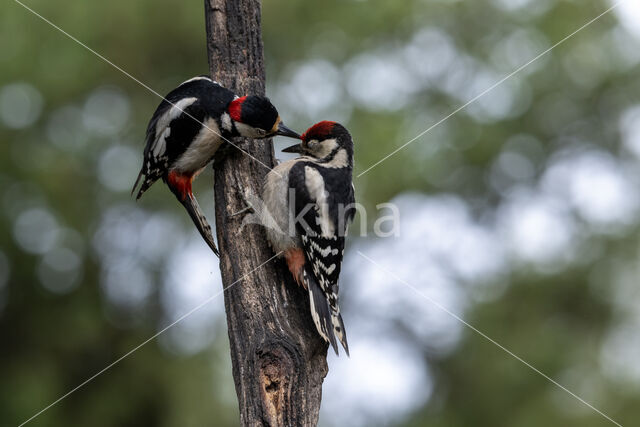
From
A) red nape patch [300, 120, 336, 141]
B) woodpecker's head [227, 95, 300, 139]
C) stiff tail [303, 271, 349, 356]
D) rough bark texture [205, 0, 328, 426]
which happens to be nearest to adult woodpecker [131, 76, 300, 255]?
woodpecker's head [227, 95, 300, 139]

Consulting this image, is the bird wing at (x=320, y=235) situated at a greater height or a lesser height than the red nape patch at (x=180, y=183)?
lesser

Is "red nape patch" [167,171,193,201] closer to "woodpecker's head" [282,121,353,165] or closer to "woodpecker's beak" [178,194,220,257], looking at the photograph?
"woodpecker's beak" [178,194,220,257]

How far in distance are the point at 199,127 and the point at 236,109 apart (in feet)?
0.87

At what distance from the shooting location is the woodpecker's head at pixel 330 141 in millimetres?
3510

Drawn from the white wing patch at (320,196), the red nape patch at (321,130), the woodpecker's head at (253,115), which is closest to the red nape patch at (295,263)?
the white wing patch at (320,196)

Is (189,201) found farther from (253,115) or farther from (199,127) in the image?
(253,115)

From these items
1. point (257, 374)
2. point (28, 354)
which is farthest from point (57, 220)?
point (257, 374)

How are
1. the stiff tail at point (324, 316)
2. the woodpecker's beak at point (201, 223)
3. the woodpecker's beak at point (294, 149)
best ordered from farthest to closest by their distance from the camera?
the woodpecker's beak at point (294, 149), the woodpecker's beak at point (201, 223), the stiff tail at point (324, 316)

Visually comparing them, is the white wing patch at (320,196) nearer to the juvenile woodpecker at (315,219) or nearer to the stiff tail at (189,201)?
the juvenile woodpecker at (315,219)

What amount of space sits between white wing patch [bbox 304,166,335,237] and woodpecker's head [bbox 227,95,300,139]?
30 cm

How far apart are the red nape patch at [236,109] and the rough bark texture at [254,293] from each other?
0.51 ft

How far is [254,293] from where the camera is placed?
109 inches

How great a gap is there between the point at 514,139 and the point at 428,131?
83 centimetres

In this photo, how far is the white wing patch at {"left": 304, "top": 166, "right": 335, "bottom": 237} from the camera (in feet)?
10.4
